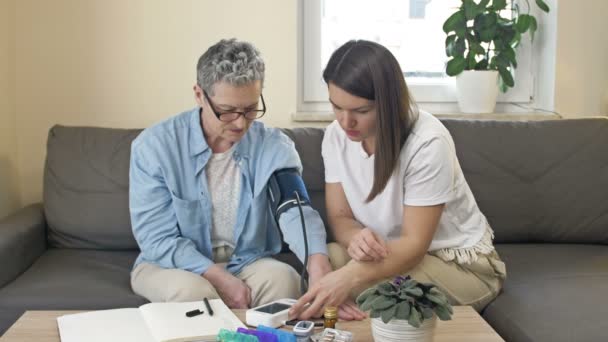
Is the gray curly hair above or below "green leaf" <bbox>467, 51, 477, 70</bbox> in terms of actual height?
above

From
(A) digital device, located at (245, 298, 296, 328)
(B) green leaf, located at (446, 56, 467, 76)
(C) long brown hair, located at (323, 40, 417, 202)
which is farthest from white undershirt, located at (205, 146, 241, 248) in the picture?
(B) green leaf, located at (446, 56, 467, 76)

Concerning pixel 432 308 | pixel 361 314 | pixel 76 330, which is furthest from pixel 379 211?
pixel 76 330

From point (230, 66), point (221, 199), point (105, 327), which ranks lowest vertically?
point (105, 327)

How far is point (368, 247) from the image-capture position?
1.67 metres

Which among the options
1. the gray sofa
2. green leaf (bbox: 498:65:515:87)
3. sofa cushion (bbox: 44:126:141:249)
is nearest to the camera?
the gray sofa

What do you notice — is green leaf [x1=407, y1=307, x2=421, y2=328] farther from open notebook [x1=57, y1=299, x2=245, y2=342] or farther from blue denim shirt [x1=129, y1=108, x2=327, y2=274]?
blue denim shirt [x1=129, y1=108, x2=327, y2=274]

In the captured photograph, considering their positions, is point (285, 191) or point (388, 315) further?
point (285, 191)

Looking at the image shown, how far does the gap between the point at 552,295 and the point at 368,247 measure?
0.57m

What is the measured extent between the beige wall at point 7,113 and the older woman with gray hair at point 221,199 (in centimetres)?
84

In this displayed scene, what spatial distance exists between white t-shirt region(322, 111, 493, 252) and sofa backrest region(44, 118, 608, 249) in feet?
1.32

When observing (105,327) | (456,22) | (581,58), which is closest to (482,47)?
(456,22)

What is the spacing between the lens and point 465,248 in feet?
6.23

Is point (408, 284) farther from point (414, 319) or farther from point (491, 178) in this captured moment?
point (491, 178)

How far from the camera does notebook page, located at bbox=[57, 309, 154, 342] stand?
1.39 m
